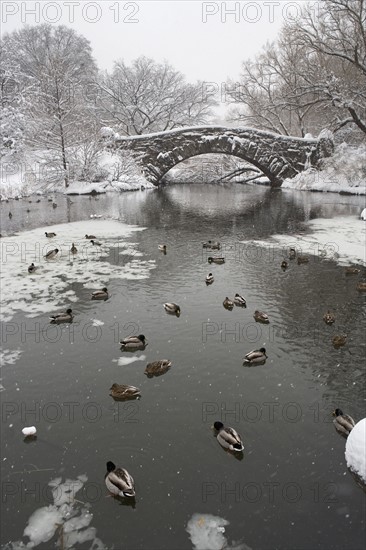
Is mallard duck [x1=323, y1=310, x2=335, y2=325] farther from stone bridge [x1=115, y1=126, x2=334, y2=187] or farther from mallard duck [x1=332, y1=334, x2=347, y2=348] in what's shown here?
stone bridge [x1=115, y1=126, x2=334, y2=187]

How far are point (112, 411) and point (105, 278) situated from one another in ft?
21.9

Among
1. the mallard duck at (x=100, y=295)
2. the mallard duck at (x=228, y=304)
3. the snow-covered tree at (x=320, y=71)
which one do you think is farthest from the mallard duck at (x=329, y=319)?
the snow-covered tree at (x=320, y=71)

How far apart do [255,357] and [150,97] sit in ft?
186

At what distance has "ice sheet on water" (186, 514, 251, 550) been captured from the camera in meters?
4.18

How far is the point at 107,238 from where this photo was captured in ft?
59.7

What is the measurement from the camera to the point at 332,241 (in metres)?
17.2

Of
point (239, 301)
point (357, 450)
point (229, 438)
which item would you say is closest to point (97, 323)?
point (239, 301)

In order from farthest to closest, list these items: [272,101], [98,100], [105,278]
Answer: [98,100]
[272,101]
[105,278]

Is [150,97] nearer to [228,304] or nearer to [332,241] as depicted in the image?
[332,241]

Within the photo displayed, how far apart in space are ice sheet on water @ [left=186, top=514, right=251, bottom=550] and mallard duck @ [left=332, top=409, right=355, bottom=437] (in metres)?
2.34

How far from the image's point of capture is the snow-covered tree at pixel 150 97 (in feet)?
183

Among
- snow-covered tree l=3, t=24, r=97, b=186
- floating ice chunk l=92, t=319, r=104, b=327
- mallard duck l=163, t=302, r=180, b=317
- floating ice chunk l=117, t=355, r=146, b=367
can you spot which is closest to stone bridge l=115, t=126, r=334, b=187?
snow-covered tree l=3, t=24, r=97, b=186

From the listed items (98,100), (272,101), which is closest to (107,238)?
Answer: (272,101)

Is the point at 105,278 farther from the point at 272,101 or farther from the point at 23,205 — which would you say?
the point at 272,101
